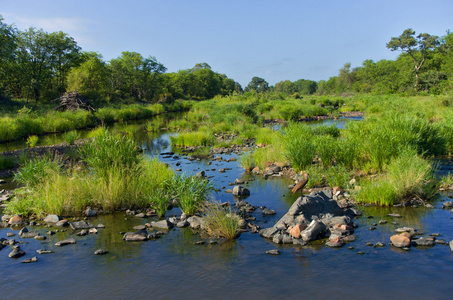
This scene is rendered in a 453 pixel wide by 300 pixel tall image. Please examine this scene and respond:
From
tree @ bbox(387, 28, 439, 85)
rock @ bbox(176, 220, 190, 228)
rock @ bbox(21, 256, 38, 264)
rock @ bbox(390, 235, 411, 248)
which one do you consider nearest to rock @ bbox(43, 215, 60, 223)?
rock @ bbox(21, 256, 38, 264)

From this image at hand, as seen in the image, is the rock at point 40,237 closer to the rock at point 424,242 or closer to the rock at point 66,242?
the rock at point 66,242

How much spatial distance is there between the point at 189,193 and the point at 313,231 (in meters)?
3.42

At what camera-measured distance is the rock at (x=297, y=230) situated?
23.8 ft

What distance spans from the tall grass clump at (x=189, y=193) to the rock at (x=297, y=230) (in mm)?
2465

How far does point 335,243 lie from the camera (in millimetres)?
6863

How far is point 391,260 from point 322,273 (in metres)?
1.44

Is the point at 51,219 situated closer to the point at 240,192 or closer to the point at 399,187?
the point at 240,192

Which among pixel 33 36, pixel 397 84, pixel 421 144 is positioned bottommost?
pixel 421 144

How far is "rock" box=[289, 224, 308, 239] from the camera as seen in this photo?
23.8 feet

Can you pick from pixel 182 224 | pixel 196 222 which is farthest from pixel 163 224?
pixel 196 222

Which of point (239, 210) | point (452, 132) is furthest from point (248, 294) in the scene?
point (452, 132)

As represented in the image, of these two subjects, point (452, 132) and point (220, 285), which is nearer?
point (220, 285)

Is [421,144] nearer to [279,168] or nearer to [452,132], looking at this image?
[452,132]

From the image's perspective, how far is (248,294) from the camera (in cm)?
532
